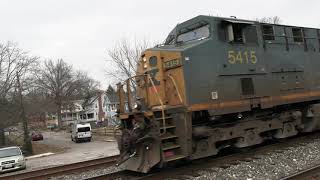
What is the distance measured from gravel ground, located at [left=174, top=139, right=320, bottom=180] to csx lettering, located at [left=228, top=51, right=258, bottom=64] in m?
2.54

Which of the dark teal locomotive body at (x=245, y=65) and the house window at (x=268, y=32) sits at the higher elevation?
the house window at (x=268, y=32)

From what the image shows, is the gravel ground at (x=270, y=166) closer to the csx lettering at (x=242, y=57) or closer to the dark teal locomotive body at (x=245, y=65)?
the dark teal locomotive body at (x=245, y=65)

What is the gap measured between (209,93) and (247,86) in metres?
1.41

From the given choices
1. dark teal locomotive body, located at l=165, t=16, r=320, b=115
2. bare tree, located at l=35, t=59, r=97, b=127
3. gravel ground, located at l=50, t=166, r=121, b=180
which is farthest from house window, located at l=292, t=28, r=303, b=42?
bare tree, located at l=35, t=59, r=97, b=127

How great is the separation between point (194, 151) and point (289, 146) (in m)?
3.56

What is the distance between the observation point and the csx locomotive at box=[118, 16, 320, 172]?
9180 mm

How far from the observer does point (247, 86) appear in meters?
10.6

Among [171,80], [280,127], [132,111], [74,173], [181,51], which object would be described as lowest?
[74,173]

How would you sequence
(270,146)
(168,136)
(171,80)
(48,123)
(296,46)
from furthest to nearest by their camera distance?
1. (48,123)
2. (296,46)
3. (270,146)
4. (171,80)
5. (168,136)

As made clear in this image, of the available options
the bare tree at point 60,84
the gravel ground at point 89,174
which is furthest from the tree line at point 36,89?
the gravel ground at point 89,174

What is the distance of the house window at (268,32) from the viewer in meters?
11.3

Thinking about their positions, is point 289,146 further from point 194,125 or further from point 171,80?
point 171,80

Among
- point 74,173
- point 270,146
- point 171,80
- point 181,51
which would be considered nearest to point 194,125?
point 171,80

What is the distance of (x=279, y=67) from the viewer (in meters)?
11.5
